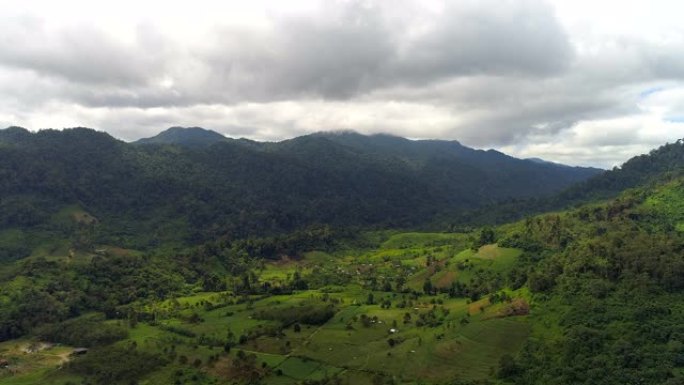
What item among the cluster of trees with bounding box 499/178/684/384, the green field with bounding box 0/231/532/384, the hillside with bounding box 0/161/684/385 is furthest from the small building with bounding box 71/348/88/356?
the cluster of trees with bounding box 499/178/684/384

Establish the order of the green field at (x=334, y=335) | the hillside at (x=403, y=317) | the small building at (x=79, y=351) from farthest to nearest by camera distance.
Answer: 1. the small building at (x=79, y=351)
2. the green field at (x=334, y=335)
3. the hillside at (x=403, y=317)

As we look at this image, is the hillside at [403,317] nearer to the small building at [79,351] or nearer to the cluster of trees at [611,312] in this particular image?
the cluster of trees at [611,312]

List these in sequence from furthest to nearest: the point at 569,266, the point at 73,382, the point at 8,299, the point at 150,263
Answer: the point at 150,263, the point at 8,299, the point at 569,266, the point at 73,382

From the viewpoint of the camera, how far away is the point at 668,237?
380 feet

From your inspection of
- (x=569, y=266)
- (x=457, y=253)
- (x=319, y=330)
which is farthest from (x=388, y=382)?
(x=457, y=253)

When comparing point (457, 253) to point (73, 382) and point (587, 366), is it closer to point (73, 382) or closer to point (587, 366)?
point (587, 366)

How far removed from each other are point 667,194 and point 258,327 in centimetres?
12967

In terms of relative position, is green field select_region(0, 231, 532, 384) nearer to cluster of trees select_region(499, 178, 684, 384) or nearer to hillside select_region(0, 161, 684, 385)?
hillside select_region(0, 161, 684, 385)

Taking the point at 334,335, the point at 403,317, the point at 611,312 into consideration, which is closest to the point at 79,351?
the point at 334,335

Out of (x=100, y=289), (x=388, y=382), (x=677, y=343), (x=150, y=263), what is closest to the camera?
(x=677, y=343)

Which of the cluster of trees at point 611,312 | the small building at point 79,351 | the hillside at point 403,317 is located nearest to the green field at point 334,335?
the hillside at point 403,317

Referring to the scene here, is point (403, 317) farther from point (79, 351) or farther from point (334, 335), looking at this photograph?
point (79, 351)

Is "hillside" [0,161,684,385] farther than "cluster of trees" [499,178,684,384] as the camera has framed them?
Yes

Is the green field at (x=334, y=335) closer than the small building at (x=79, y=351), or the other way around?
the green field at (x=334, y=335)
